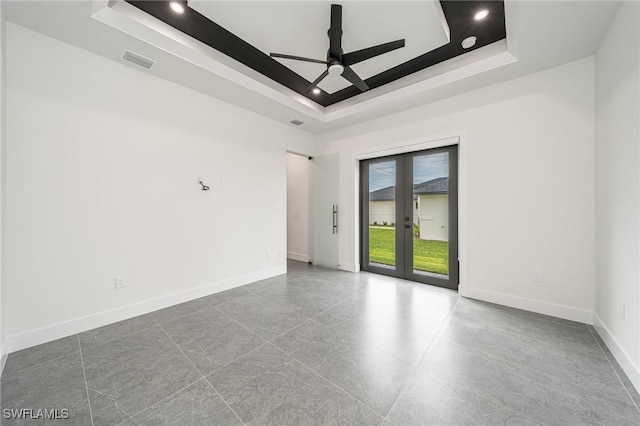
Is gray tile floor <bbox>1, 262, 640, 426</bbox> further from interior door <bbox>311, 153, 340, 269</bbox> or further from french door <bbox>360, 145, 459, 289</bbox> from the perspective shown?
interior door <bbox>311, 153, 340, 269</bbox>

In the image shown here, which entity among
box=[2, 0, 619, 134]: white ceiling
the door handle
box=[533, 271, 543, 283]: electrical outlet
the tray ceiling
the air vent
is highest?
the tray ceiling

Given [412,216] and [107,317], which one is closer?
[107,317]

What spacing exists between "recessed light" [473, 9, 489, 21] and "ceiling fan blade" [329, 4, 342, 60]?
4.51 ft

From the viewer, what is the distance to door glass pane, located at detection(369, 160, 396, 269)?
4.26 m

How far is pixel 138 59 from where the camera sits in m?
2.52

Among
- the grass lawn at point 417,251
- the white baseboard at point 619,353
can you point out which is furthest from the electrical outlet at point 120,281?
the white baseboard at point 619,353

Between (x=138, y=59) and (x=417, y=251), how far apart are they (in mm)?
4511

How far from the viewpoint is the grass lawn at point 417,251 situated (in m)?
3.72

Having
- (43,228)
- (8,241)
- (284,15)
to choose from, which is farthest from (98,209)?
(284,15)

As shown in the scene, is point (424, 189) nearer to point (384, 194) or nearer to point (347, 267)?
point (384, 194)

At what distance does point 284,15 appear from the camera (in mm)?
2371

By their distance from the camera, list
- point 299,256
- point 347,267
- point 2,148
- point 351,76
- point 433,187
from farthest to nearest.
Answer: point 299,256 → point 347,267 → point 433,187 → point 351,76 → point 2,148

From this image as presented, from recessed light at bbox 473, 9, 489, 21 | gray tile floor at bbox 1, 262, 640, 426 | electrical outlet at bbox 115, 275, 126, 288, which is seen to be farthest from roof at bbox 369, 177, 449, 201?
electrical outlet at bbox 115, 275, 126, 288

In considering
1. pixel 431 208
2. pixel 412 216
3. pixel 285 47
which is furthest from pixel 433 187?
pixel 285 47
